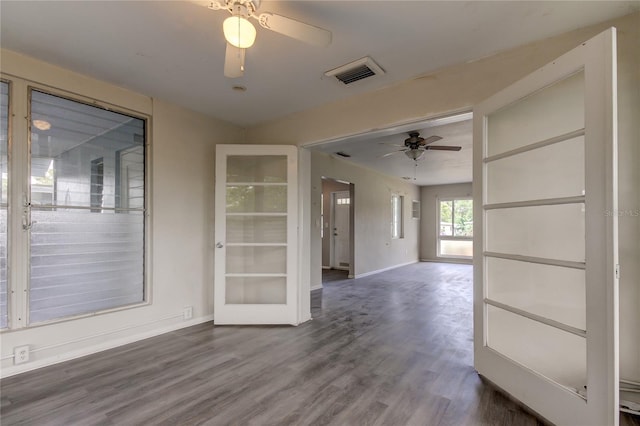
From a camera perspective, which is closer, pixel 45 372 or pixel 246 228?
pixel 45 372

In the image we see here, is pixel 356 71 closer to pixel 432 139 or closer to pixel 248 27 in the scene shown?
pixel 248 27

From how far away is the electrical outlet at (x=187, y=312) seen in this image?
3.47 meters

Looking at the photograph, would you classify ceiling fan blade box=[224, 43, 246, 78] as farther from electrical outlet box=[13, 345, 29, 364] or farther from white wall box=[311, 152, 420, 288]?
white wall box=[311, 152, 420, 288]

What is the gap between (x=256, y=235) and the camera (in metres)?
3.78

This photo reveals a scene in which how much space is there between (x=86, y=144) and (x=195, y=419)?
2.63 m

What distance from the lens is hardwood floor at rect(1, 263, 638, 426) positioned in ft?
6.04

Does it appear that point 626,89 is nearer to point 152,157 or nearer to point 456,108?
point 456,108

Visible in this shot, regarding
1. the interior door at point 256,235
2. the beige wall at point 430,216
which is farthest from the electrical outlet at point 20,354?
the beige wall at point 430,216

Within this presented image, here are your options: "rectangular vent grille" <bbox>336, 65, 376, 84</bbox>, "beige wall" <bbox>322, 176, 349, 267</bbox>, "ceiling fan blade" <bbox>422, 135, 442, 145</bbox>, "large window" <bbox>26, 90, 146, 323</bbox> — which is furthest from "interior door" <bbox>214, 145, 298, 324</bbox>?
"beige wall" <bbox>322, 176, 349, 267</bbox>

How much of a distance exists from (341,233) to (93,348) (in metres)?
6.08

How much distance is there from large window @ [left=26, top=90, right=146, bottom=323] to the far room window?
21.9 feet

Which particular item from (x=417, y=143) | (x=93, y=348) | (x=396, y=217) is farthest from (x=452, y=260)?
(x=93, y=348)

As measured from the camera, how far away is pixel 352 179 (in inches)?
262

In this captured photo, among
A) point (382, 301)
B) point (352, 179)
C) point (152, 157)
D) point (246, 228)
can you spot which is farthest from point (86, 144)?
point (352, 179)
